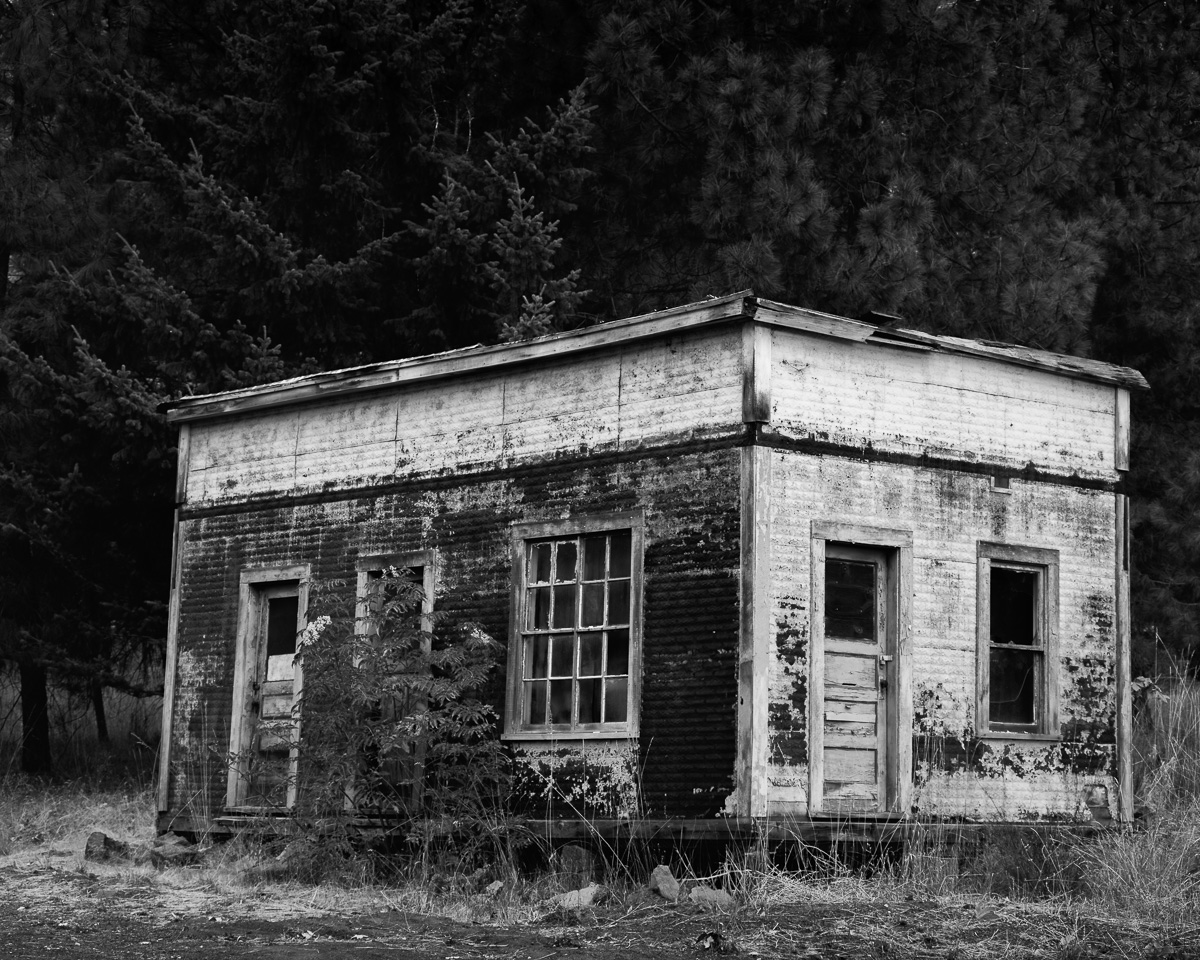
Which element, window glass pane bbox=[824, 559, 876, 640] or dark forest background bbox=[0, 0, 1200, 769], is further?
dark forest background bbox=[0, 0, 1200, 769]

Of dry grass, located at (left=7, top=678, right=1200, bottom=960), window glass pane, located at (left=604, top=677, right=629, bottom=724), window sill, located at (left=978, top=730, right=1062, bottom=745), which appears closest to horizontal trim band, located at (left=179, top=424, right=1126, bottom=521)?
window glass pane, located at (left=604, top=677, right=629, bottom=724)

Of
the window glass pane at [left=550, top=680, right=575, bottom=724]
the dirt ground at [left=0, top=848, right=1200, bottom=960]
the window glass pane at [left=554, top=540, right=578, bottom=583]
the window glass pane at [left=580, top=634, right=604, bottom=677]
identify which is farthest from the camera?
the window glass pane at [left=554, top=540, right=578, bottom=583]

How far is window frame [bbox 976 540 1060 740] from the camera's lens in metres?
13.2

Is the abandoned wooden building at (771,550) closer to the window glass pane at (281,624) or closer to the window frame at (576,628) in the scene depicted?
the window frame at (576,628)


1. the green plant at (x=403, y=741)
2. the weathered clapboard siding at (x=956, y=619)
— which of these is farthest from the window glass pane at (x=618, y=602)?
the weathered clapboard siding at (x=956, y=619)

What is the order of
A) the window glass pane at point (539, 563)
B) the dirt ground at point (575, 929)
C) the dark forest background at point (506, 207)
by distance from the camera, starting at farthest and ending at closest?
the dark forest background at point (506, 207) → the window glass pane at point (539, 563) → the dirt ground at point (575, 929)

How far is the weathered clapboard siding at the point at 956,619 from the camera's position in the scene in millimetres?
12242

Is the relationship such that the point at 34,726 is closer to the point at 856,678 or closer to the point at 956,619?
the point at 856,678

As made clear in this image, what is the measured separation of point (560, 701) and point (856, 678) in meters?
2.36

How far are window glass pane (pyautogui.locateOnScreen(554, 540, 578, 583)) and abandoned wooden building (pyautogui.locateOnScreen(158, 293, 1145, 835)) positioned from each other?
0.02 meters

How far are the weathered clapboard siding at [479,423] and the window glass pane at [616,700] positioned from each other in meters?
1.83

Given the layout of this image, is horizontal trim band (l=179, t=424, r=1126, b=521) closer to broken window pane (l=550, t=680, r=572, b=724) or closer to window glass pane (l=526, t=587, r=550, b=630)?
window glass pane (l=526, t=587, r=550, b=630)

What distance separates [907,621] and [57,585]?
1269 cm

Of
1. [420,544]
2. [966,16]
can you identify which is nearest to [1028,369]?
[420,544]
